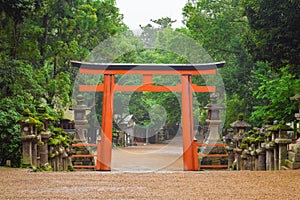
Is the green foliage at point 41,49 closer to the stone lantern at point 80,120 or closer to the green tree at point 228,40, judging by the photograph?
the stone lantern at point 80,120

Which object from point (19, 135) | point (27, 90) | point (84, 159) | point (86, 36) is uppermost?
point (86, 36)

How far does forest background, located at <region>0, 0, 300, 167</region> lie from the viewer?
1170cm

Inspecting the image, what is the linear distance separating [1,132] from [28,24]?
8762 millimetres

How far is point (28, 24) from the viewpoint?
1791cm

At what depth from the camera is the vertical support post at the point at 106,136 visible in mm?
14078

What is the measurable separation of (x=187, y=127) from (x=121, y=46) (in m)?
11.3

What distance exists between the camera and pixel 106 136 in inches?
560

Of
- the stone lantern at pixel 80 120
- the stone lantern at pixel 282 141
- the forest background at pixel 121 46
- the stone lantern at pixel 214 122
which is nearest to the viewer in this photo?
the stone lantern at pixel 282 141

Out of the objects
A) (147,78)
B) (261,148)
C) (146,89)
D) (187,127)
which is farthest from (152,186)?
(146,89)

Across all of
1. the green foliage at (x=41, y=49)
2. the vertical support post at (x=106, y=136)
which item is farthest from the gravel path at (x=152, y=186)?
the vertical support post at (x=106, y=136)

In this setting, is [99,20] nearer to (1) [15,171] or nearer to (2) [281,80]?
(2) [281,80]

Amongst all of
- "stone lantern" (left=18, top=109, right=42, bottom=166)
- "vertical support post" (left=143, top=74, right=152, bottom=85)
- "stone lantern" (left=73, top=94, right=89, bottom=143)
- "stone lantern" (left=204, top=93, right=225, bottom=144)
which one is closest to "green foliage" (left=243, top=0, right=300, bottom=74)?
"vertical support post" (left=143, top=74, right=152, bottom=85)

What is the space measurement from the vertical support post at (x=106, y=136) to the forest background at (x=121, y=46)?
183 cm

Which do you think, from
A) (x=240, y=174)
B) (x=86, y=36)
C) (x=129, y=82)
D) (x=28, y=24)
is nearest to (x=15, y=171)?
(x=240, y=174)
